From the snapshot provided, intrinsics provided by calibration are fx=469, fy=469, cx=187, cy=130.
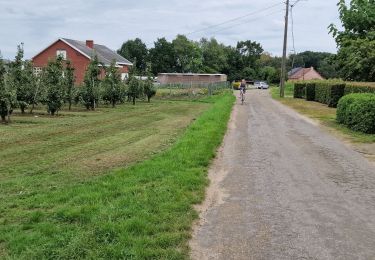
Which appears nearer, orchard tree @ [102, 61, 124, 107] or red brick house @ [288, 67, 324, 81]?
orchard tree @ [102, 61, 124, 107]

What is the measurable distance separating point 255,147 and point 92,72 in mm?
20891

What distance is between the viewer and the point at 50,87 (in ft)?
83.5

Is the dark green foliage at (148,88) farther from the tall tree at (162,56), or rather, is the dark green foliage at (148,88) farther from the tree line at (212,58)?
the tall tree at (162,56)

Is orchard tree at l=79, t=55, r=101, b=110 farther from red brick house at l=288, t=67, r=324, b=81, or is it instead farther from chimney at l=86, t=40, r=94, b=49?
red brick house at l=288, t=67, r=324, b=81

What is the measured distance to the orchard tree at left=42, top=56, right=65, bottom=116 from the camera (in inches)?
1000

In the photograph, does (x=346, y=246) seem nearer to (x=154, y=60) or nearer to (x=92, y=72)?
(x=92, y=72)

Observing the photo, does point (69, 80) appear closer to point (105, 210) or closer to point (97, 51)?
point (105, 210)

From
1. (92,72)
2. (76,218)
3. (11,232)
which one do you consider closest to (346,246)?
(76,218)

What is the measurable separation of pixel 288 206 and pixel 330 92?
26.2 meters

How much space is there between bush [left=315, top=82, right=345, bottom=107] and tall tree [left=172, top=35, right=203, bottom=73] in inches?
3417

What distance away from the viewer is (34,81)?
87.6 ft

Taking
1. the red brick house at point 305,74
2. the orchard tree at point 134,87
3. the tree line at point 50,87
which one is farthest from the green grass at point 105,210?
the red brick house at point 305,74

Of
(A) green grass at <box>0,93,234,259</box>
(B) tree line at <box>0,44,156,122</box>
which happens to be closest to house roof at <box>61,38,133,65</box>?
(B) tree line at <box>0,44,156,122</box>

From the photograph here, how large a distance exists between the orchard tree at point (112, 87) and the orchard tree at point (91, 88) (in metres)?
2.83
